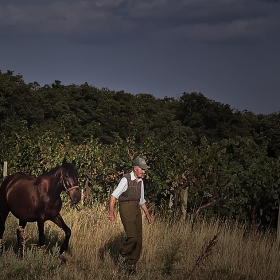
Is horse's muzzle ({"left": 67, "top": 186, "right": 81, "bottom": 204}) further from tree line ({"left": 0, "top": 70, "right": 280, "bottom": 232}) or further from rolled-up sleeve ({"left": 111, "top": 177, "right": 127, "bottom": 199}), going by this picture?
tree line ({"left": 0, "top": 70, "right": 280, "bottom": 232})

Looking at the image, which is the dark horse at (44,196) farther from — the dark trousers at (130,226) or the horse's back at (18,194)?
the dark trousers at (130,226)

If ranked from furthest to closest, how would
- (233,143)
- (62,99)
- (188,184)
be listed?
(62,99)
(233,143)
(188,184)

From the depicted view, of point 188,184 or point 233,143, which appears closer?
point 188,184

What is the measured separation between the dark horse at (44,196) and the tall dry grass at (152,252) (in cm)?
47

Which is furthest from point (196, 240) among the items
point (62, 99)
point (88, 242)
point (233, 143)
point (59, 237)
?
point (62, 99)

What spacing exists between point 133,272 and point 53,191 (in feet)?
6.41

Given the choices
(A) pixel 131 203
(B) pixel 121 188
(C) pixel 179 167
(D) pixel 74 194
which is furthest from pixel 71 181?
(C) pixel 179 167

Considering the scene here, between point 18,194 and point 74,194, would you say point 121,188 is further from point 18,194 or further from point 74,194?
point 18,194

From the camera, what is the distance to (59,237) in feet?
37.0

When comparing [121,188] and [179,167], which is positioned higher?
Answer: [179,167]

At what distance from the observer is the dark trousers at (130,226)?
8.65 m

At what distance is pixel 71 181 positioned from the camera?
9.12m

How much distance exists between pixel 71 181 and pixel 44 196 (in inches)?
25.5

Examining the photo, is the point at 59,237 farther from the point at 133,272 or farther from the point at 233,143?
the point at 233,143
